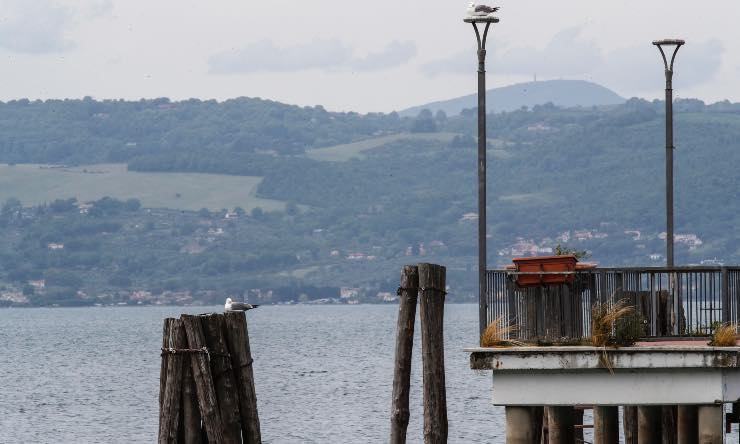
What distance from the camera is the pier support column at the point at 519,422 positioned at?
22625 mm

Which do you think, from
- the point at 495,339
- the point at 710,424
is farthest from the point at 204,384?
the point at 710,424

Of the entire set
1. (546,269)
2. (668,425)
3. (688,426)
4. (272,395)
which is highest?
(546,269)

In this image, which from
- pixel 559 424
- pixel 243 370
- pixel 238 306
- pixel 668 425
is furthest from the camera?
pixel 668 425

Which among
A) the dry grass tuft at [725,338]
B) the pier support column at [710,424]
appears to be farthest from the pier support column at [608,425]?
the pier support column at [710,424]

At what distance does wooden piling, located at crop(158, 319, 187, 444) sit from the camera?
69.1 ft

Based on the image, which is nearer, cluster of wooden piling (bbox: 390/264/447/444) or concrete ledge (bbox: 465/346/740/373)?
concrete ledge (bbox: 465/346/740/373)

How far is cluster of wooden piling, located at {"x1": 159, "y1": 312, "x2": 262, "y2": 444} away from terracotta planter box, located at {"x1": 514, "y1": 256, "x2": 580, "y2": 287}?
4.71 meters

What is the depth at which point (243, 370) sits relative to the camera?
70.8 feet

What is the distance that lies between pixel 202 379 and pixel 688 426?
756cm

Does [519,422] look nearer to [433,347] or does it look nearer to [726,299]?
[433,347]

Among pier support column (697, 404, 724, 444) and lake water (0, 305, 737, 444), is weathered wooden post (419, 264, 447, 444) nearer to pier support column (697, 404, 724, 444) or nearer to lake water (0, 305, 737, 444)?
pier support column (697, 404, 724, 444)

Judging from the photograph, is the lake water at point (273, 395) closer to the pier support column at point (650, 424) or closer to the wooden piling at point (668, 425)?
the wooden piling at point (668, 425)

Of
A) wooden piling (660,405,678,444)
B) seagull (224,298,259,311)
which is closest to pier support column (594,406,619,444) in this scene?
wooden piling (660,405,678,444)

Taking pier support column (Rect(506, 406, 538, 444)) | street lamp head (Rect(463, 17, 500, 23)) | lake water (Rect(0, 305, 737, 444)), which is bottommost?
lake water (Rect(0, 305, 737, 444))
